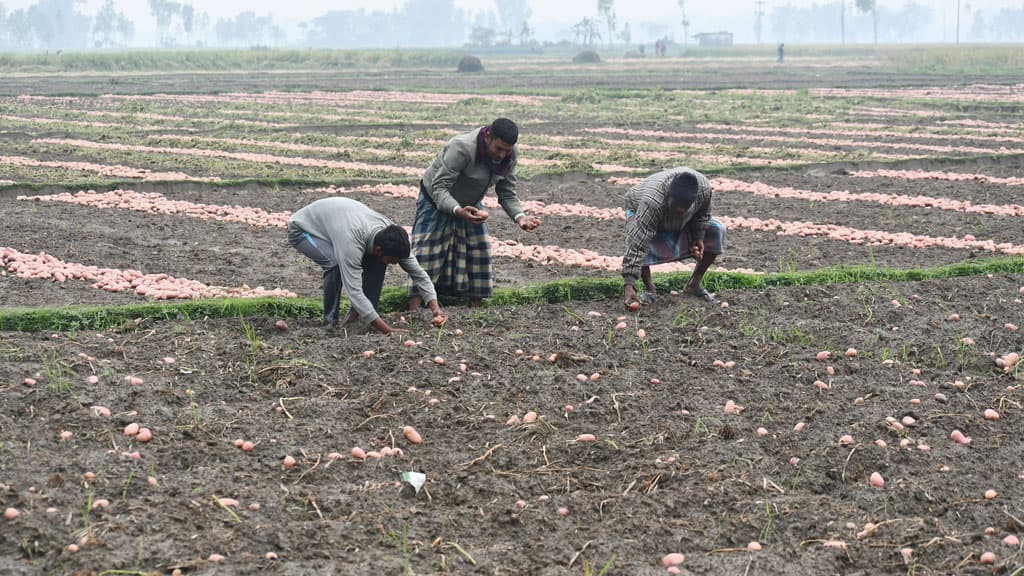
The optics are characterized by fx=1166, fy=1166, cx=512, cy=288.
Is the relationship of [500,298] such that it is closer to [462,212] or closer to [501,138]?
[462,212]

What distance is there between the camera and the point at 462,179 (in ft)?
24.2

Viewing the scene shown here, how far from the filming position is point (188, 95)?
109 ft

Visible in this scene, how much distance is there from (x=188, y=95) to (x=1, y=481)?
30.1 meters

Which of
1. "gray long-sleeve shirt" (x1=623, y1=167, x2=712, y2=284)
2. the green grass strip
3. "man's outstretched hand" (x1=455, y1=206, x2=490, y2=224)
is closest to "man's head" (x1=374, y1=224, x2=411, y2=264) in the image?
"man's outstretched hand" (x1=455, y1=206, x2=490, y2=224)

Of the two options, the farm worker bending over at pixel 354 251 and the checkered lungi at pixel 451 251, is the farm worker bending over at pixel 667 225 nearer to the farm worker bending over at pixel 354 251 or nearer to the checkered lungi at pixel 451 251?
the checkered lungi at pixel 451 251

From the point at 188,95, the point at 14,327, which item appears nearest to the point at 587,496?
the point at 14,327

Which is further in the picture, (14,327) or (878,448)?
(14,327)

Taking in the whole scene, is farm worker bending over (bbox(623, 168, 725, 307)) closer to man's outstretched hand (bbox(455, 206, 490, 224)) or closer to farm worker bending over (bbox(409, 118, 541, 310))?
farm worker bending over (bbox(409, 118, 541, 310))

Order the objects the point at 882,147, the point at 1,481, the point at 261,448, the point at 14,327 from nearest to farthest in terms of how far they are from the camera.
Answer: the point at 1,481
the point at 261,448
the point at 14,327
the point at 882,147

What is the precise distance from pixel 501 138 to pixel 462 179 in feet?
1.82

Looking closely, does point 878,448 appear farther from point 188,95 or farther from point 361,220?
point 188,95

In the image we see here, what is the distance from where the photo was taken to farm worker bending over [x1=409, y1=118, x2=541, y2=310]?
7.20 m

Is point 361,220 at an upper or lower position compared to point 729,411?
upper

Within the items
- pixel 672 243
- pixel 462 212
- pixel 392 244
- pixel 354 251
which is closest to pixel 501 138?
pixel 462 212
